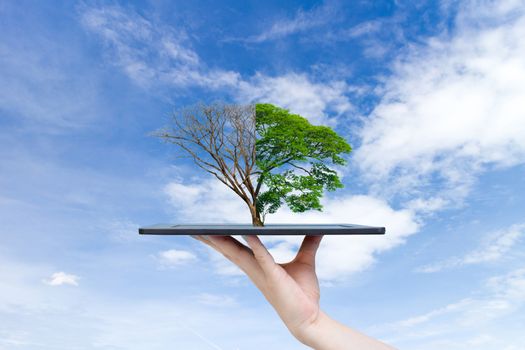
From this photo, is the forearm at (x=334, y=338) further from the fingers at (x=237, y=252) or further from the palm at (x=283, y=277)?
the fingers at (x=237, y=252)

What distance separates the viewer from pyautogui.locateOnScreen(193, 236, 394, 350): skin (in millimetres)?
2275

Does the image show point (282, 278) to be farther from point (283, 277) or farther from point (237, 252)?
point (237, 252)

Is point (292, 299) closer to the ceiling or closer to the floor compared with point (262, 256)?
closer to the floor

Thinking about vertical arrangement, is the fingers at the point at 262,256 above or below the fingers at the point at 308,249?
below

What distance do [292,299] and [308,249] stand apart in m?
0.45

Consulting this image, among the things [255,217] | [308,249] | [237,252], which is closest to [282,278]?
[237,252]

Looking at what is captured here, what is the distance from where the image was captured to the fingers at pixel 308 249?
2668 mm

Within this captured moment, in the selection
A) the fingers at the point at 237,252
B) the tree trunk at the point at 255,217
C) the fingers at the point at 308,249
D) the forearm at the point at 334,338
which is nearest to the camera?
the forearm at the point at 334,338

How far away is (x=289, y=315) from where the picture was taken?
91.5 inches

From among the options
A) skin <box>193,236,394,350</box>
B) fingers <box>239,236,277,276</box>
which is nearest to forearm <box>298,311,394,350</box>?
skin <box>193,236,394,350</box>

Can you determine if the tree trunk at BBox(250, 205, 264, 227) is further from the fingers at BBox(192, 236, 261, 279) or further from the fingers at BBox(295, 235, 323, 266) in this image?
the fingers at BBox(192, 236, 261, 279)

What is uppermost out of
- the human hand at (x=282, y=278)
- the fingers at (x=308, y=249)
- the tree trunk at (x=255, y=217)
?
the tree trunk at (x=255, y=217)

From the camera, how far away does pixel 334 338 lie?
7.42ft

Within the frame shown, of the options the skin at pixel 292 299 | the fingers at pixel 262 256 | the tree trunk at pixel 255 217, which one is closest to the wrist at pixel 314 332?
the skin at pixel 292 299
